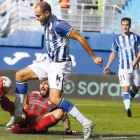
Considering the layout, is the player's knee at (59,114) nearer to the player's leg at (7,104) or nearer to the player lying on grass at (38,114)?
the player lying on grass at (38,114)

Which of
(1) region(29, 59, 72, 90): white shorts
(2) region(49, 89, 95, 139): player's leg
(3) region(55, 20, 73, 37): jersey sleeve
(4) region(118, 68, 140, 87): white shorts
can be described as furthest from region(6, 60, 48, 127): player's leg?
(4) region(118, 68, 140, 87): white shorts

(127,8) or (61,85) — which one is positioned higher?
(127,8)

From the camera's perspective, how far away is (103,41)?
1573 cm

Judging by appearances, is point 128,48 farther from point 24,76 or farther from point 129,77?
point 24,76

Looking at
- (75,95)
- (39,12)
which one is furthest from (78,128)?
(75,95)

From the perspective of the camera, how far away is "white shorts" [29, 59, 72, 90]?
4812 millimetres

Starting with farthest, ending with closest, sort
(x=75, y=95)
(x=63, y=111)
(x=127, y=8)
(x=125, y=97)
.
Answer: (x=127, y=8)
(x=75, y=95)
(x=125, y=97)
(x=63, y=111)

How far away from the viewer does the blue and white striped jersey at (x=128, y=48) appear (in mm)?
8495

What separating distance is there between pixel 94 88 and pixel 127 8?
7040mm

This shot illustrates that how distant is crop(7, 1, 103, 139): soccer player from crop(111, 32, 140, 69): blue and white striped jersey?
373cm

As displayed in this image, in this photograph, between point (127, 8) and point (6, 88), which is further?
point (127, 8)

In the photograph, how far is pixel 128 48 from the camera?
859 cm

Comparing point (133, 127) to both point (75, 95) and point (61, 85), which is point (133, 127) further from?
point (75, 95)

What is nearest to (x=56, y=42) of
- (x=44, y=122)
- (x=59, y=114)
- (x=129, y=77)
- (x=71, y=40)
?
(x=59, y=114)
